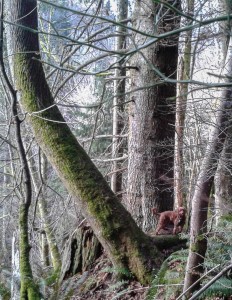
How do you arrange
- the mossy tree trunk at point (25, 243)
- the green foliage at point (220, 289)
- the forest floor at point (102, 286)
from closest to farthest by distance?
the green foliage at point (220, 289) → the mossy tree trunk at point (25, 243) → the forest floor at point (102, 286)

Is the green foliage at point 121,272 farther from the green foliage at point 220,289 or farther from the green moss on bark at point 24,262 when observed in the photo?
the green foliage at point 220,289

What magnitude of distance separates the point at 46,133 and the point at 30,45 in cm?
105

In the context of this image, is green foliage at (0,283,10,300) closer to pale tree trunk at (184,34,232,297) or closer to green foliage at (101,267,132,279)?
green foliage at (101,267,132,279)

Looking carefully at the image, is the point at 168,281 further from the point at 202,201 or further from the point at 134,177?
the point at 134,177

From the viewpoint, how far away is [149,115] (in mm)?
5352

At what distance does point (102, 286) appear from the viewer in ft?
14.1

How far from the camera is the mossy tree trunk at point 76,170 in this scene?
4.00 metres

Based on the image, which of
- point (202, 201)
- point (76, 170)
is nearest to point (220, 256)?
point (202, 201)

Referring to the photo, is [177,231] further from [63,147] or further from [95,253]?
[63,147]

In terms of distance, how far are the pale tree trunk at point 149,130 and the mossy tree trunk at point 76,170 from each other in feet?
3.71

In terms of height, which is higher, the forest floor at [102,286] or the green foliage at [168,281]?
the green foliage at [168,281]

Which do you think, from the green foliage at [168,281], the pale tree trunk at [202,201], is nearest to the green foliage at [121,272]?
the green foliage at [168,281]

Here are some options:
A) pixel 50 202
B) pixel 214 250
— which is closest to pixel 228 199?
pixel 214 250

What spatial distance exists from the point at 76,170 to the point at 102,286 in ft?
4.32
